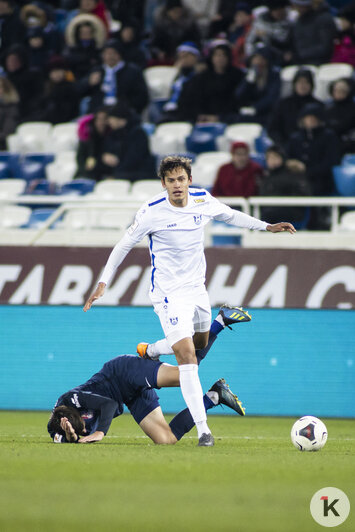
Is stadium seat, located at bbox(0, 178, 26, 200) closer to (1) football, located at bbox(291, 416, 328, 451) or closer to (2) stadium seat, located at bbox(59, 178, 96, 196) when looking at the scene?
(2) stadium seat, located at bbox(59, 178, 96, 196)

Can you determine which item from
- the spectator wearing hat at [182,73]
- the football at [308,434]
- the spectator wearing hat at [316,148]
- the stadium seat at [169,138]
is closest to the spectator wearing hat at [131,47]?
the spectator wearing hat at [182,73]

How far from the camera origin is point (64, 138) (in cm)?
1606

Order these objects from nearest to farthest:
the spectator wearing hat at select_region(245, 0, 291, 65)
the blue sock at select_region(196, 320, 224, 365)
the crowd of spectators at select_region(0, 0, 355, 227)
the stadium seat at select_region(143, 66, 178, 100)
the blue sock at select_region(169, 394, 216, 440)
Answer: the blue sock at select_region(169, 394, 216, 440), the blue sock at select_region(196, 320, 224, 365), the crowd of spectators at select_region(0, 0, 355, 227), the spectator wearing hat at select_region(245, 0, 291, 65), the stadium seat at select_region(143, 66, 178, 100)

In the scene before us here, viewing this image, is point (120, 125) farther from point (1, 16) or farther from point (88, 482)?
point (88, 482)

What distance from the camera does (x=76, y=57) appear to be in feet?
57.4

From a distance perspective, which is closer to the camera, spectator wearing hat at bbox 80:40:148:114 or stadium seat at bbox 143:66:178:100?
spectator wearing hat at bbox 80:40:148:114

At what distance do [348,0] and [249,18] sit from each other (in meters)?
1.84

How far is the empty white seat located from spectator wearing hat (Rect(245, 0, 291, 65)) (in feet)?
11.2

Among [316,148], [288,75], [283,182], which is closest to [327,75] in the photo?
[288,75]

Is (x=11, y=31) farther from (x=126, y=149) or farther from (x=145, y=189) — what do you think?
(x=145, y=189)

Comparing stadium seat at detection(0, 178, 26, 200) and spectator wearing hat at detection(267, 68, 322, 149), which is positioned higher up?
spectator wearing hat at detection(267, 68, 322, 149)

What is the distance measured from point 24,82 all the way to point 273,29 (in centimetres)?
417

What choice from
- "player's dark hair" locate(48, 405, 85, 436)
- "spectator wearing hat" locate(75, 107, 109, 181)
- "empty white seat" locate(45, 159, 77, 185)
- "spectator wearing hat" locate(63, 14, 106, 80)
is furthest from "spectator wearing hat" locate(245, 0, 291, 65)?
"player's dark hair" locate(48, 405, 85, 436)

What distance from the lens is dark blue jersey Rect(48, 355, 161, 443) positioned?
8.12m
